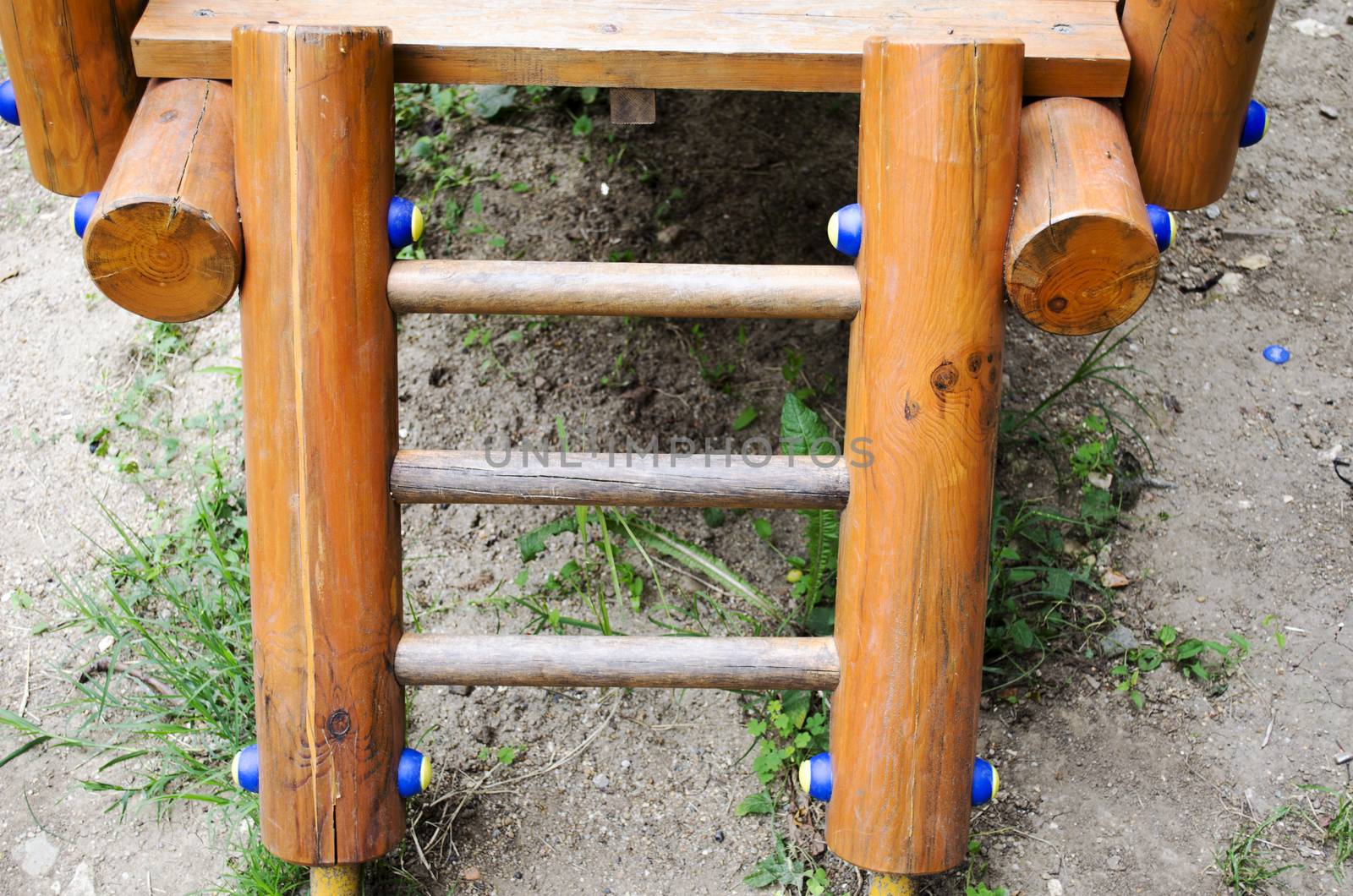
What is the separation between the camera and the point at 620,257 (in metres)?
3.25

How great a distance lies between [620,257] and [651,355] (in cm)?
33

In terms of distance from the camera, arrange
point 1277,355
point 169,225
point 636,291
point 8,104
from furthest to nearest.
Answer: point 1277,355, point 8,104, point 636,291, point 169,225

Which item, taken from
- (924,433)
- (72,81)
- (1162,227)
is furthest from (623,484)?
(72,81)

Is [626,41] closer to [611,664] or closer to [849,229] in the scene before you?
[849,229]

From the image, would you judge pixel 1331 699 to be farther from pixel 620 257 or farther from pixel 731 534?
pixel 620 257

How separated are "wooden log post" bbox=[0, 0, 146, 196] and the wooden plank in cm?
6

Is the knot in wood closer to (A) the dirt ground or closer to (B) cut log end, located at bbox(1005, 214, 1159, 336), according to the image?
(A) the dirt ground

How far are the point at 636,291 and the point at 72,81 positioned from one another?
40.2 inches

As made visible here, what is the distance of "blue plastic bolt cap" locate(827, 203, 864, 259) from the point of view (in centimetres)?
196

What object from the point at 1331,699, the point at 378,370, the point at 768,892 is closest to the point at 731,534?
the point at 768,892

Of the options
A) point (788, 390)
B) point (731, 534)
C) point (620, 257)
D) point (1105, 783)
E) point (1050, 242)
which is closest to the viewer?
point (1050, 242)

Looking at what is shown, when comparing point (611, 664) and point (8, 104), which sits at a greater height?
point (8, 104)

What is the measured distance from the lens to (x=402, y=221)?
1.97 meters

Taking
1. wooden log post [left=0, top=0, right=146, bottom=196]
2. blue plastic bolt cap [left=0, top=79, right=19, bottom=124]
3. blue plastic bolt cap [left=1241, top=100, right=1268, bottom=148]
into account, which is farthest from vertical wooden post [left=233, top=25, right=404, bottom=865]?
blue plastic bolt cap [left=1241, top=100, right=1268, bottom=148]
